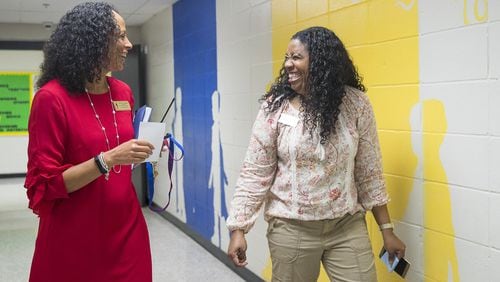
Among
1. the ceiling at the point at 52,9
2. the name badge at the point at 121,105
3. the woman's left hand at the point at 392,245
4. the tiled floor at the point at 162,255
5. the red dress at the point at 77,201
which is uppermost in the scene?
the ceiling at the point at 52,9

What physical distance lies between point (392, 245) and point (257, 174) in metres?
0.58

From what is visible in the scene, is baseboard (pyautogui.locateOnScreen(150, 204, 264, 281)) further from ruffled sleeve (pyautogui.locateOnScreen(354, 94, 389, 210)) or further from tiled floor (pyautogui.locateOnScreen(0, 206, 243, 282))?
ruffled sleeve (pyautogui.locateOnScreen(354, 94, 389, 210))

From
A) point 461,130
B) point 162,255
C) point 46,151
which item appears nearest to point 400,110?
point 461,130

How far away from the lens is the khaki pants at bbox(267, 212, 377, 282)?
177 cm

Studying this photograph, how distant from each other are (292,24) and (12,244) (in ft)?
11.9

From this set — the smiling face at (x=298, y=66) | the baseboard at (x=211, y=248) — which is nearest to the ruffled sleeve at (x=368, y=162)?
the smiling face at (x=298, y=66)

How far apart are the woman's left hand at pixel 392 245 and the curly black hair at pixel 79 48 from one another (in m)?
1.19

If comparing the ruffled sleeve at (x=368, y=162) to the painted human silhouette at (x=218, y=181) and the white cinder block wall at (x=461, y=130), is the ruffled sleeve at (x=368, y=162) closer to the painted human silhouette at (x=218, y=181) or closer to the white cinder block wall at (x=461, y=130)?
the white cinder block wall at (x=461, y=130)

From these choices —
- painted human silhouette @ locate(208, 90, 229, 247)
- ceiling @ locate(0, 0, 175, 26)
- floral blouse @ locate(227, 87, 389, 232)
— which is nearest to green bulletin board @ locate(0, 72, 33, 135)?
ceiling @ locate(0, 0, 175, 26)

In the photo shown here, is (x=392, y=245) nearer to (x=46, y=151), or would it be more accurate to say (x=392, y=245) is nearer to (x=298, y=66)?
(x=298, y=66)

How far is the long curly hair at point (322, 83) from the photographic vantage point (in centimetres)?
174

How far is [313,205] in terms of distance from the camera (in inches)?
68.1

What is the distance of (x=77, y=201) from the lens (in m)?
1.54

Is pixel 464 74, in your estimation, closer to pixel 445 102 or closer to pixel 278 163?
pixel 445 102
